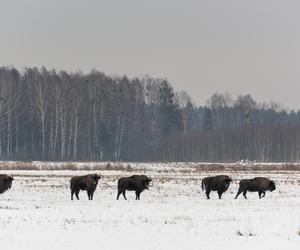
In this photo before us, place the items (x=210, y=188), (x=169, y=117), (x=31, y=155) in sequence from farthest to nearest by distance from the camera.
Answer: (x=169, y=117) < (x=31, y=155) < (x=210, y=188)

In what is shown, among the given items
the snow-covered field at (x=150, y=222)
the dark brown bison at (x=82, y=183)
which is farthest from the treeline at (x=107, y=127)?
the snow-covered field at (x=150, y=222)

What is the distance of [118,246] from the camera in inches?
595

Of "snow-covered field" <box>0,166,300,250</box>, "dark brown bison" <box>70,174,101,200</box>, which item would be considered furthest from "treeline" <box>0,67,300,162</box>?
"snow-covered field" <box>0,166,300,250</box>

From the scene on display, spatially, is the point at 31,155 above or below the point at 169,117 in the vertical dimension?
below

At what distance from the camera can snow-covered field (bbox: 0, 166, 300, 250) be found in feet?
51.4

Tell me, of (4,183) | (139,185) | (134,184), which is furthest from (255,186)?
(4,183)

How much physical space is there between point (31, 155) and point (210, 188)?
7122cm

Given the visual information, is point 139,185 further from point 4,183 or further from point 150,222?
point 150,222

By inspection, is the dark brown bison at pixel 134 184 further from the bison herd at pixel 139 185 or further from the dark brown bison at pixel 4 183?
the dark brown bison at pixel 4 183

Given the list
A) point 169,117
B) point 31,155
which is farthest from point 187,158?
point 31,155

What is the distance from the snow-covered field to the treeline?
5992 centimetres

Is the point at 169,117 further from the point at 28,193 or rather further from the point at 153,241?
the point at 153,241

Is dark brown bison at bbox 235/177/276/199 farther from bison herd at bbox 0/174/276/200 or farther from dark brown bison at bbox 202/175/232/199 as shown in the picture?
dark brown bison at bbox 202/175/232/199

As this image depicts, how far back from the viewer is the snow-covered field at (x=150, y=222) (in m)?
15.7
